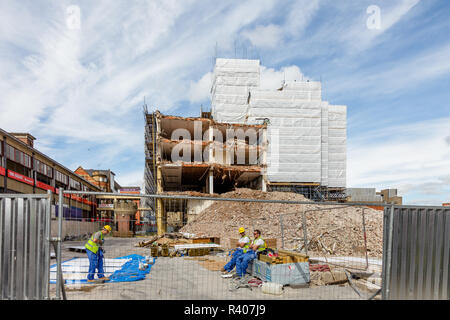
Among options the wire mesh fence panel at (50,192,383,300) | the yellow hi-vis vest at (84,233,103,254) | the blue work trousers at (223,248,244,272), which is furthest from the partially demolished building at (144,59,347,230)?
the yellow hi-vis vest at (84,233,103,254)

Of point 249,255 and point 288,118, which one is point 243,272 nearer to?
point 249,255

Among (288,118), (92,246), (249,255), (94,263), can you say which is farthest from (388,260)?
(288,118)

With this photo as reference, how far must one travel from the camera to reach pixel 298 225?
1742 cm

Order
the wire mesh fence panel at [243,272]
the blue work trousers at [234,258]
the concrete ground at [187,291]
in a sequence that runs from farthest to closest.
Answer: the blue work trousers at [234,258], the wire mesh fence panel at [243,272], the concrete ground at [187,291]

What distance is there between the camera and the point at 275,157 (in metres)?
38.6

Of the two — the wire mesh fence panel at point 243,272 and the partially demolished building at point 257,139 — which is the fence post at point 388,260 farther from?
the partially demolished building at point 257,139

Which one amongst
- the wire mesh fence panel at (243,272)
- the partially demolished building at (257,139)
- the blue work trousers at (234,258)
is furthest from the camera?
the partially demolished building at (257,139)

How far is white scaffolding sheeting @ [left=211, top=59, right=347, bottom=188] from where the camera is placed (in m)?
38.8

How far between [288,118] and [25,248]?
123ft

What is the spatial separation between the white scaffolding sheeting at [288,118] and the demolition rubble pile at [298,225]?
32.0 feet

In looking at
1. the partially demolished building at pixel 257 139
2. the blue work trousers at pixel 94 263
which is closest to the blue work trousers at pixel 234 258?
the blue work trousers at pixel 94 263

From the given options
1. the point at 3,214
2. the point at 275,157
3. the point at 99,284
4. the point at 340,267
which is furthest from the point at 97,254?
the point at 275,157

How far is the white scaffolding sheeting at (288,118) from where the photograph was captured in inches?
1528
